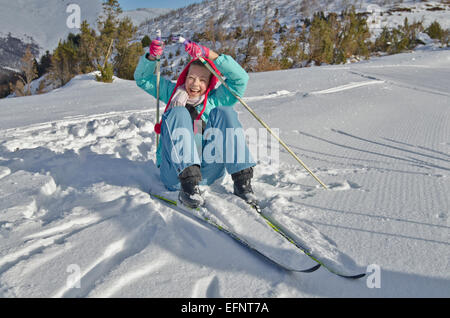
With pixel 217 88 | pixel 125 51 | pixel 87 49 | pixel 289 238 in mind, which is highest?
pixel 87 49

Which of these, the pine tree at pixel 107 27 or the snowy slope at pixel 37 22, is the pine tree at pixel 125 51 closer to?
the pine tree at pixel 107 27

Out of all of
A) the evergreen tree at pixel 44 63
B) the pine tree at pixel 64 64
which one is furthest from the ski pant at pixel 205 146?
the evergreen tree at pixel 44 63

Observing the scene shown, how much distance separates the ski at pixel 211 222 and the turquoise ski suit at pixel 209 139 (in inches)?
5.2

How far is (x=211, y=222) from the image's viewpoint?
1.37 m

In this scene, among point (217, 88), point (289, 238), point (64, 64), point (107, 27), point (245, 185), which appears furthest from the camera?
point (64, 64)

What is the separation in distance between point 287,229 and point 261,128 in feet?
6.08

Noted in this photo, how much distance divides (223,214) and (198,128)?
1.92ft

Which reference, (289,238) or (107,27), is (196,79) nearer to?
(289,238)

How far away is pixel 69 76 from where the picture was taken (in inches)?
480

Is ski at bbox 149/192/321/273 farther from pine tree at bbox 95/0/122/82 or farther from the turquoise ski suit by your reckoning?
pine tree at bbox 95/0/122/82

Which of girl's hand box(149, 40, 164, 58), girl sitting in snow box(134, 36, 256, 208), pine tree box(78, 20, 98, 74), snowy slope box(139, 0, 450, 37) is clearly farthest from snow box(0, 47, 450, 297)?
snowy slope box(139, 0, 450, 37)

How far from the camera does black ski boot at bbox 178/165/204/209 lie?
1.48 m

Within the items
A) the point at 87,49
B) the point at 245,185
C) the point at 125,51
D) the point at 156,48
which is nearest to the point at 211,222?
the point at 245,185
